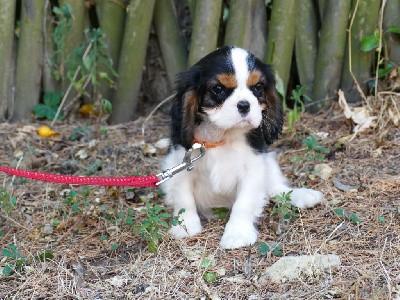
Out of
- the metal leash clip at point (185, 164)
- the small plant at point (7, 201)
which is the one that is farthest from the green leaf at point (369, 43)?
the small plant at point (7, 201)

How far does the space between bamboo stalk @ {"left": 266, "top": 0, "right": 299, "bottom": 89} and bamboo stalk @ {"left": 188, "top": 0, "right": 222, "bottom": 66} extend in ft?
1.35

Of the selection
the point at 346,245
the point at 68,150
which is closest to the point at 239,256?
the point at 346,245

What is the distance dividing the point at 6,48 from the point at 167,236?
255 cm

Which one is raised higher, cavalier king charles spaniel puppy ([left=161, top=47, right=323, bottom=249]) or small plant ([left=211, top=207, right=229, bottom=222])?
cavalier king charles spaniel puppy ([left=161, top=47, right=323, bottom=249])

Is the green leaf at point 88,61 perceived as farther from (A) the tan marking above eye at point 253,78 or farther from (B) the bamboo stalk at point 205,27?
(A) the tan marking above eye at point 253,78

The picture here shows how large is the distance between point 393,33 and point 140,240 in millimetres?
2723

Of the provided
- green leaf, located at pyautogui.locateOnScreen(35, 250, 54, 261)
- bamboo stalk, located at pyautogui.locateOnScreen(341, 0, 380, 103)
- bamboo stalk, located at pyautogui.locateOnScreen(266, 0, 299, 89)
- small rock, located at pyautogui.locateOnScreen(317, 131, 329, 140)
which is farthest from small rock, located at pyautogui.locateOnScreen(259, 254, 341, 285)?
bamboo stalk, located at pyautogui.locateOnScreen(266, 0, 299, 89)

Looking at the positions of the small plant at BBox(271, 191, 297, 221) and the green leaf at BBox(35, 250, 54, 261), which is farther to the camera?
the small plant at BBox(271, 191, 297, 221)

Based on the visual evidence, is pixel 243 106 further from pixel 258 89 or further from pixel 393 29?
pixel 393 29

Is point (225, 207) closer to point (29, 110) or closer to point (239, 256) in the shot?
point (239, 256)

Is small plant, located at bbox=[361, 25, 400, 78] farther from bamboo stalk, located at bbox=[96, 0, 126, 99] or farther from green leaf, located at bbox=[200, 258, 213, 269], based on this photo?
green leaf, located at bbox=[200, 258, 213, 269]

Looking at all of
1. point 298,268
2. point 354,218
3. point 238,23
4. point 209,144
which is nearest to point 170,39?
point 238,23

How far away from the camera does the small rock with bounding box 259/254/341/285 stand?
381 cm

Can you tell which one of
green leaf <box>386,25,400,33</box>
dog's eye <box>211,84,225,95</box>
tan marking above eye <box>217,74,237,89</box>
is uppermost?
green leaf <box>386,25,400,33</box>
